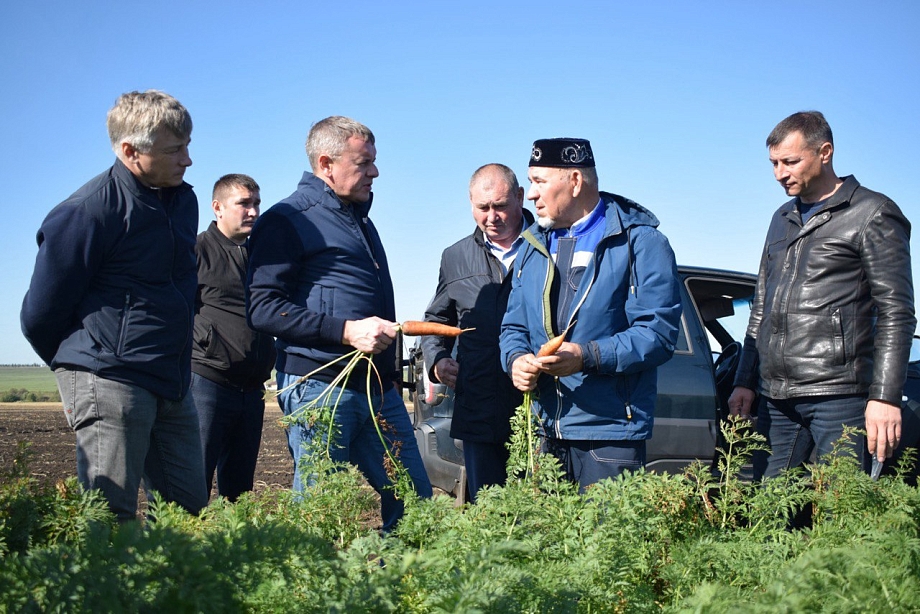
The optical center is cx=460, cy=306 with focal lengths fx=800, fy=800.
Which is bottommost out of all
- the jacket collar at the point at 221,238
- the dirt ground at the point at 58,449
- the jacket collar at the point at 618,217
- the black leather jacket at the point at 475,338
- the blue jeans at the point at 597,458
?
the dirt ground at the point at 58,449

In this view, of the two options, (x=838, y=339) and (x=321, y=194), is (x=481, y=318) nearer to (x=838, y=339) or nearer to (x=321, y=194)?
(x=321, y=194)

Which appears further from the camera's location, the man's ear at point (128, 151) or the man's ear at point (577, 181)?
the man's ear at point (577, 181)

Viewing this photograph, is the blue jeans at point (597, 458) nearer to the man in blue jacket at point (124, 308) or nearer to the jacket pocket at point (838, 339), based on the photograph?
the jacket pocket at point (838, 339)

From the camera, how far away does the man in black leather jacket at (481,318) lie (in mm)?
3730

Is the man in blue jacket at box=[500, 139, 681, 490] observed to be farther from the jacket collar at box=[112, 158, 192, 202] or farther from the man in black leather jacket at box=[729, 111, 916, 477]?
the jacket collar at box=[112, 158, 192, 202]

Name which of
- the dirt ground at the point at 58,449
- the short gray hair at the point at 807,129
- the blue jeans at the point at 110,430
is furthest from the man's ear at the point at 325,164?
the dirt ground at the point at 58,449

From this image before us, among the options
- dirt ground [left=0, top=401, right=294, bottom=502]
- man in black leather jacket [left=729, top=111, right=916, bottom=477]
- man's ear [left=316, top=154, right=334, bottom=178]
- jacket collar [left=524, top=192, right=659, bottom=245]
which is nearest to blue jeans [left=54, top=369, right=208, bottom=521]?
man's ear [left=316, top=154, right=334, bottom=178]

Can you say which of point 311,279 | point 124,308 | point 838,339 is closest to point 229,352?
point 311,279

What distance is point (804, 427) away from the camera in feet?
11.1

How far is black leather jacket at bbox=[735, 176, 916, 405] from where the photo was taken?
3.18 metres

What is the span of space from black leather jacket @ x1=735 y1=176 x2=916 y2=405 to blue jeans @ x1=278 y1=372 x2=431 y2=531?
5.12 feet

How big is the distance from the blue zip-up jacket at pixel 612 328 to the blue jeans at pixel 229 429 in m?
1.90

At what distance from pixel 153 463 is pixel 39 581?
6.29 feet

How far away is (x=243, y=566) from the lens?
1.46 metres
